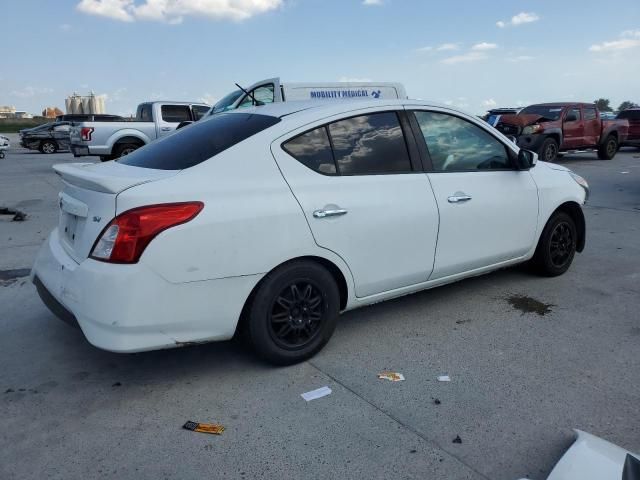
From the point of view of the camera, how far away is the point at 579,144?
53.1ft

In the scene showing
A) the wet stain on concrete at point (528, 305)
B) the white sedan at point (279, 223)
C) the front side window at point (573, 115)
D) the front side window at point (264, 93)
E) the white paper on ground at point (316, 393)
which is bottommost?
the white paper on ground at point (316, 393)

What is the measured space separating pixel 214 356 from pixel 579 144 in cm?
1557

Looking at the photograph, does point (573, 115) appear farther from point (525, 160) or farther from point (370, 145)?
point (370, 145)

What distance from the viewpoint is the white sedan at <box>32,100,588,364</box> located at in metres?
2.84

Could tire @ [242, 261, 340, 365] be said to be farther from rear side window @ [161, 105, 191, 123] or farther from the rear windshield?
rear side window @ [161, 105, 191, 123]

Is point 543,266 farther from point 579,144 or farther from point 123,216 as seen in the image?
point 579,144

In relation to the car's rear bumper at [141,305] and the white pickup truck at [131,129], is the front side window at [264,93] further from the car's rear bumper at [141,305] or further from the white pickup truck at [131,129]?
the car's rear bumper at [141,305]

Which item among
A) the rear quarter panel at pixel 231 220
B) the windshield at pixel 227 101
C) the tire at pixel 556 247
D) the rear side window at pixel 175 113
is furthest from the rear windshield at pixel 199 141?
the rear side window at pixel 175 113

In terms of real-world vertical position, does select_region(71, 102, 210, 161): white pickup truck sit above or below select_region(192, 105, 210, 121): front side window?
below

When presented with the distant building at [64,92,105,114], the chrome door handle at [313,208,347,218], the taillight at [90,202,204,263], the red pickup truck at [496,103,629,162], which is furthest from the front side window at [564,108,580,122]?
the distant building at [64,92,105,114]

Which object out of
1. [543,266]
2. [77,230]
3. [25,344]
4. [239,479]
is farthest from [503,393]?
[25,344]

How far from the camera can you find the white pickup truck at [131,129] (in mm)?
13984

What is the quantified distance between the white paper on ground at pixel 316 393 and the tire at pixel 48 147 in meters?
26.6

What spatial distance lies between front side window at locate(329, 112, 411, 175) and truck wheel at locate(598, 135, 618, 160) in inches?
626
